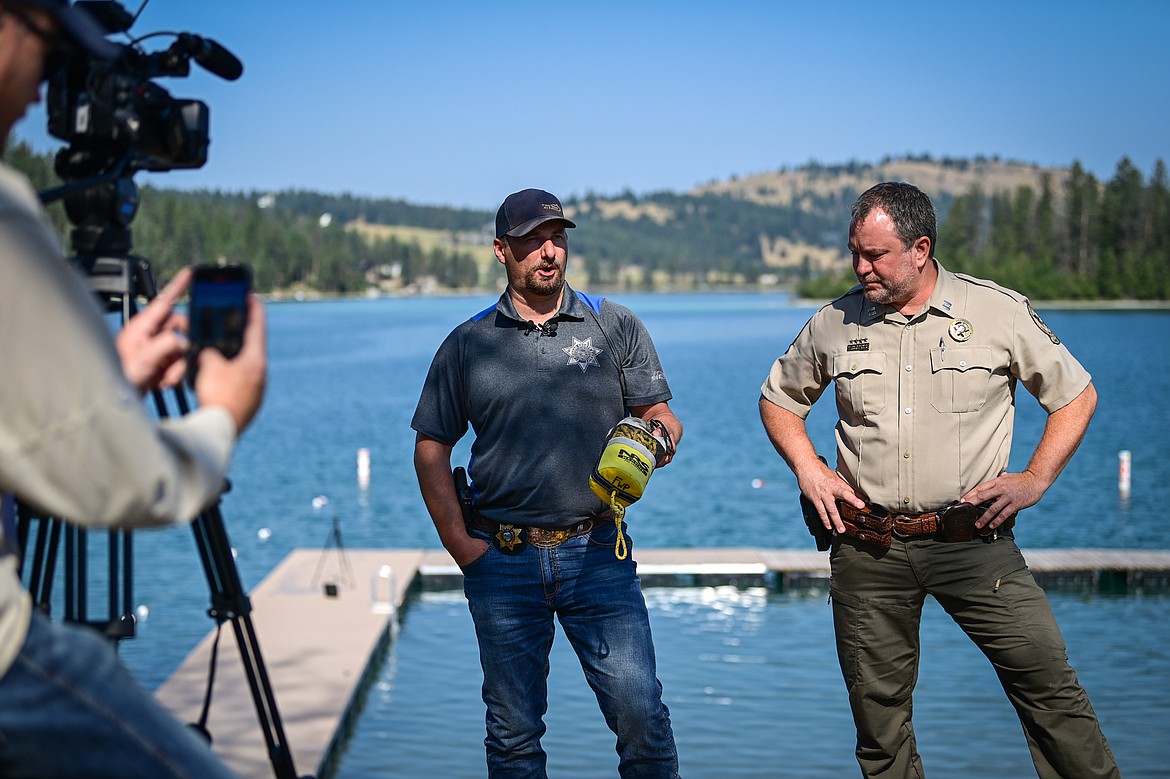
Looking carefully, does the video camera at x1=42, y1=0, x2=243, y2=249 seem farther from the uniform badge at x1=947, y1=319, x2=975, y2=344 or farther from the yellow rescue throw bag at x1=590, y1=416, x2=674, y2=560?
the uniform badge at x1=947, y1=319, x2=975, y2=344

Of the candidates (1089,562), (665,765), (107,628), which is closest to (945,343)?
(665,765)

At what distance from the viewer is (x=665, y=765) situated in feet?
11.9

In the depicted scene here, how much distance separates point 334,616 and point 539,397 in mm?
6295

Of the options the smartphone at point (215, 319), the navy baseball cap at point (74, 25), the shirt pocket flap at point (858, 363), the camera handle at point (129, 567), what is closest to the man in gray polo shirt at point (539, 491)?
the shirt pocket flap at point (858, 363)

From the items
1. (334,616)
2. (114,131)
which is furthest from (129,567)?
(334,616)

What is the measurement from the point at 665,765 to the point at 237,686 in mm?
4534

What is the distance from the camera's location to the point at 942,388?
12.6 ft

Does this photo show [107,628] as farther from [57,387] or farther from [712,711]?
[712,711]

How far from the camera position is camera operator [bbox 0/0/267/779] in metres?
1.43

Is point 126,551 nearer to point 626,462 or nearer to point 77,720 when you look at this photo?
point 77,720

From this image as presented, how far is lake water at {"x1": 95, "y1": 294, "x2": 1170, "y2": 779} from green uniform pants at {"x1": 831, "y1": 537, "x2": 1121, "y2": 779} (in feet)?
11.7

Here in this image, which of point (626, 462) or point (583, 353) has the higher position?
point (583, 353)

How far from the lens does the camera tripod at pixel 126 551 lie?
95.7 inches

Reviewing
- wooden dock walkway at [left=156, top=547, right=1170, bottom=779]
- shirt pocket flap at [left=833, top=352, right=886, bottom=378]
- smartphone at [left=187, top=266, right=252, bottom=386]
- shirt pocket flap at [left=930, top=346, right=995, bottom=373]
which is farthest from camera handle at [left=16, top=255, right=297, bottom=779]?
wooden dock walkway at [left=156, top=547, right=1170, bottom=779]
